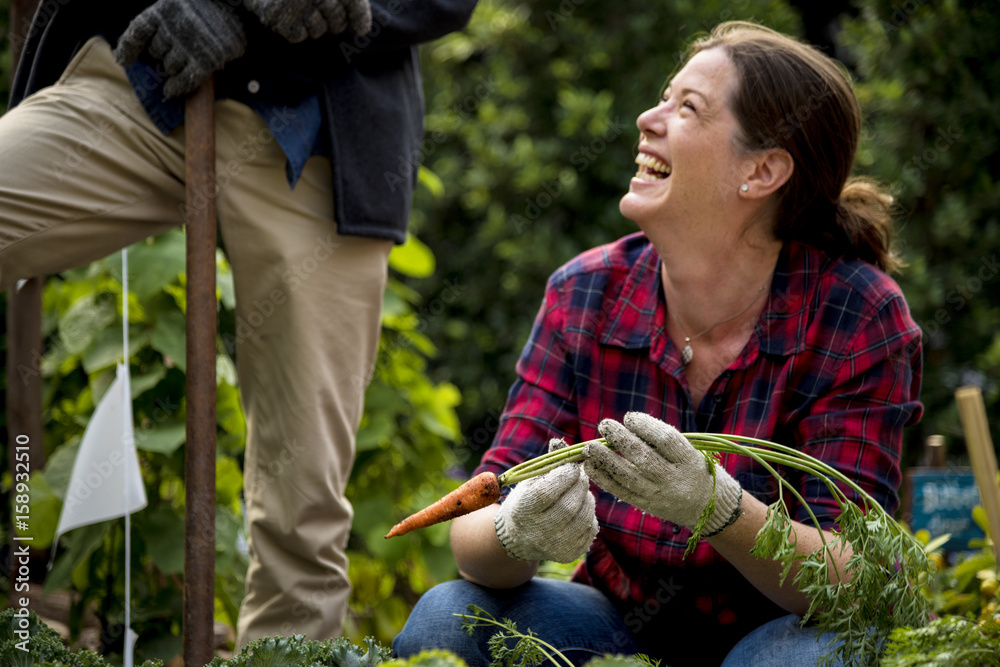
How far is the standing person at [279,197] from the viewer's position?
1955mm

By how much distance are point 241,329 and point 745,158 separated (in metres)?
1.11

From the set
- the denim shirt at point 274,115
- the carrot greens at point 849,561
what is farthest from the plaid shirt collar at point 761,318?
the denim shirt at point 274,115

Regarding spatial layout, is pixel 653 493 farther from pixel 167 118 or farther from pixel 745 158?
pixel 167 118

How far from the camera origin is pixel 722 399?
186 cm

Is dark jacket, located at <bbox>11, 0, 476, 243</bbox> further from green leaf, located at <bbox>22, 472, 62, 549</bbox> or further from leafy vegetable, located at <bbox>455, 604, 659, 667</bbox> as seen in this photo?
green leaf, located at <bbox>22, 472, 62, 549</bbox>

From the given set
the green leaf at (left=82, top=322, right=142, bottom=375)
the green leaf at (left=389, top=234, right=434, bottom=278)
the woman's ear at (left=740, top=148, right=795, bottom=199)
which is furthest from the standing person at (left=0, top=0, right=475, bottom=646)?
the green leaf at (left=389, top=234, right=434, bottom=278)

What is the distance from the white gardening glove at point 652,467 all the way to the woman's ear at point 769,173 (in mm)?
659

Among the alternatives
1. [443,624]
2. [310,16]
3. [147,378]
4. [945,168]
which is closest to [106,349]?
[147,378]

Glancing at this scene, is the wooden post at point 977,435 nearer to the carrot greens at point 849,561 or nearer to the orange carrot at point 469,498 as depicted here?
the carrot greens at point 849,561

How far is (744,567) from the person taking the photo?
1.61 metres

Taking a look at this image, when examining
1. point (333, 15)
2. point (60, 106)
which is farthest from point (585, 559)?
point (60, 106)

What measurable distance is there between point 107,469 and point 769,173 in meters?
1.48

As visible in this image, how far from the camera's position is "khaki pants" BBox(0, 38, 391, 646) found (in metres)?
1.98

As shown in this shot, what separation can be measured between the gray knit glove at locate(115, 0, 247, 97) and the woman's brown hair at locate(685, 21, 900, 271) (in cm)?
98
